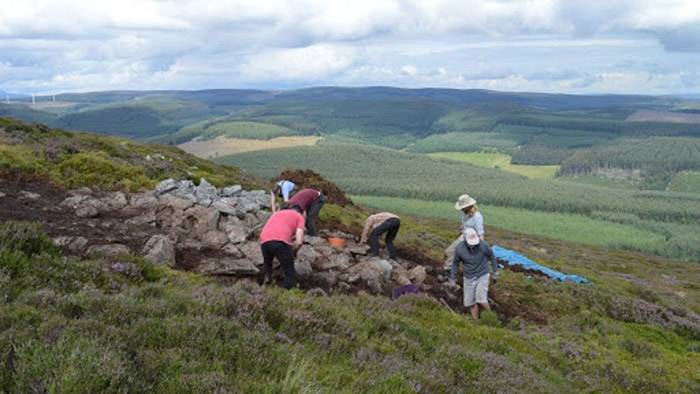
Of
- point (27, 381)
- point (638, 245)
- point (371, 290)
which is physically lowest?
point (638, 245)

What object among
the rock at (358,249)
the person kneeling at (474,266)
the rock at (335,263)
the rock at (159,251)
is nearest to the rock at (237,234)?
the rock at (159,251)

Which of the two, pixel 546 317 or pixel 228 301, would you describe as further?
pixel 546 317

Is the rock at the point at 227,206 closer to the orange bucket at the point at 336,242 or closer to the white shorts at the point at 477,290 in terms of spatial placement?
the orange bucket at the point at 336,242

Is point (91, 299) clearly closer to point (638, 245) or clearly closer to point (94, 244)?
point (94, 244)

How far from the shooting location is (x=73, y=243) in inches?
451

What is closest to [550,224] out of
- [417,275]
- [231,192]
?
[231,192]

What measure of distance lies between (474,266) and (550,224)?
11759cm

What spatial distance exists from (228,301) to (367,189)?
480 feet

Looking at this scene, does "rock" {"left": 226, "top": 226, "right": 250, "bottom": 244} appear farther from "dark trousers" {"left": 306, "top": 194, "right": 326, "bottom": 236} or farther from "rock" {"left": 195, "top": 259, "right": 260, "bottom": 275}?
"dark trousers" {"left": 306, "top": 194, "right": 326, "bottom": 236}

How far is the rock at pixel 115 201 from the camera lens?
15586mm

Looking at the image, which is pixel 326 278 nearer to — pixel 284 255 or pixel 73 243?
pixel 284 255

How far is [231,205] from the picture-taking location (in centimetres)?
1753

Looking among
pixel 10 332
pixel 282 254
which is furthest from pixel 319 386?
pixel 282 254

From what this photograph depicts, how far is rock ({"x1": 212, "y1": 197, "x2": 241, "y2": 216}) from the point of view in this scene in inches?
629
